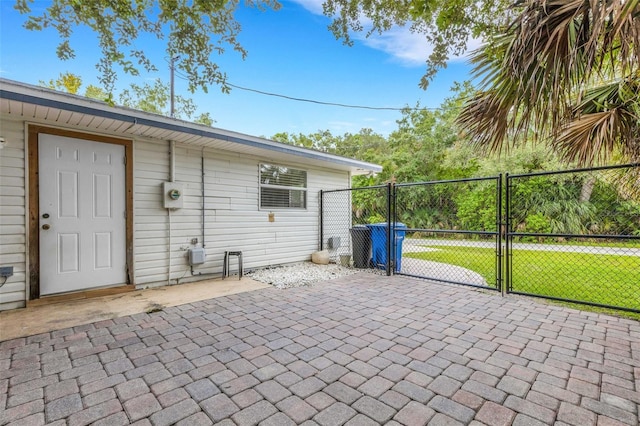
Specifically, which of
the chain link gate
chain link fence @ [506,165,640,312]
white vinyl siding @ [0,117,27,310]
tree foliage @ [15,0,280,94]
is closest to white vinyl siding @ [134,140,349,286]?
the chain link gate

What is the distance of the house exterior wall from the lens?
11.6 ft

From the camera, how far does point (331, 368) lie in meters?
2.22

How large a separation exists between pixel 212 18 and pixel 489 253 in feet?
29.3

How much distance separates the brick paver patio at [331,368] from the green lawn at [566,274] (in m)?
1.05

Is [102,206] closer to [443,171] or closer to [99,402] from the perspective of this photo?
[99,402]

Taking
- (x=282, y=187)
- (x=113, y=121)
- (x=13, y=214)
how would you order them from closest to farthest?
(x=13, y=214)
(x=113, y=121)
(x=282, y=187)

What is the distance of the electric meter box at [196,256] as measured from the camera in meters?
4.91

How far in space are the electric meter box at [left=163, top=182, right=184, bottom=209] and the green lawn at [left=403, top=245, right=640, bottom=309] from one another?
5265mm

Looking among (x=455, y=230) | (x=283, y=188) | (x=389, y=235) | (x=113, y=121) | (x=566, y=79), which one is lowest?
(x=389, y=235)

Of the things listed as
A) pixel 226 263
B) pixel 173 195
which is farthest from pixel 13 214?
pixel 226 263

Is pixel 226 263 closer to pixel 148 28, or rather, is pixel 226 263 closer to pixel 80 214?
pixel 80 214

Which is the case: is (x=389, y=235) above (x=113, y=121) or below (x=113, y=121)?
below

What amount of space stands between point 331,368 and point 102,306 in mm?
3131

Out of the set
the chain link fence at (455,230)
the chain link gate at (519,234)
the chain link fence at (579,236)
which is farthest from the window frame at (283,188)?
the chain link fence at (579,236)
